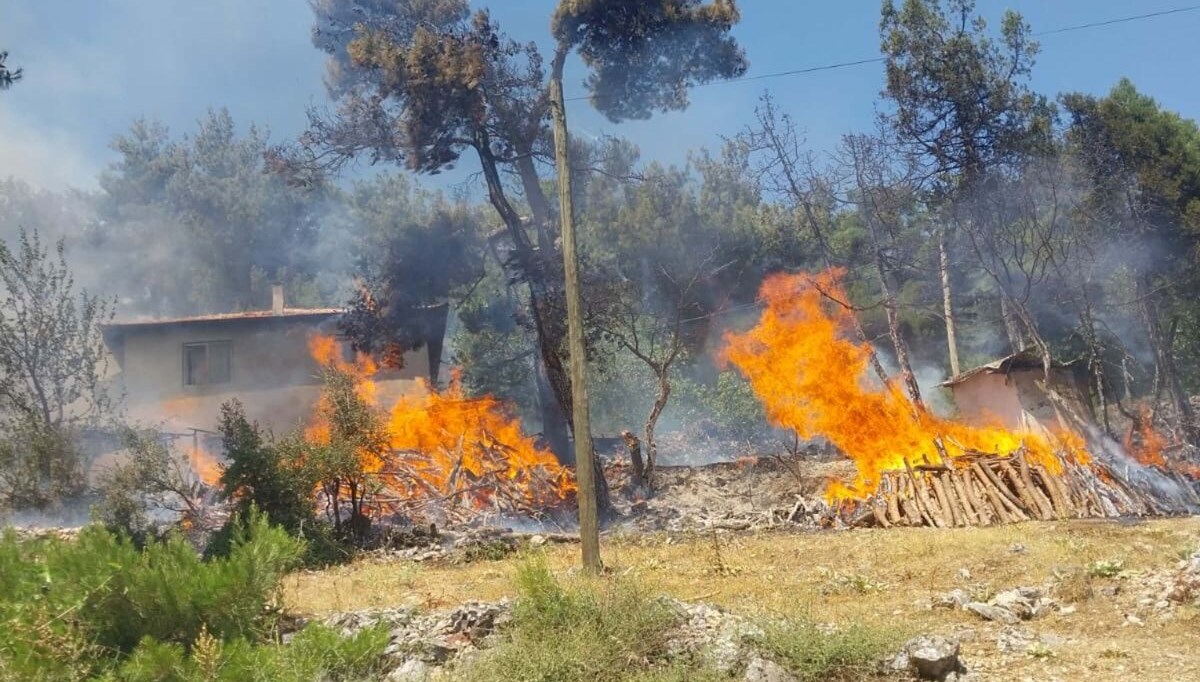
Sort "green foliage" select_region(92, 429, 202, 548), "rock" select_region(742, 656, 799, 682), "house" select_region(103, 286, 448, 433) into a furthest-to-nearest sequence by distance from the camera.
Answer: "house" select_region(103, 286, 448, 433) → "green foliage" select_region(92, 429, 202, 548) → "rock" select_region(742, 656, 799, 682)

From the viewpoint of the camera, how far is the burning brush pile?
50.5ft

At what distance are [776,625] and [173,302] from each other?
39.4m

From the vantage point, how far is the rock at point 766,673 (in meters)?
7.15

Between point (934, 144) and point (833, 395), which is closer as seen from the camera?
point (833, 395)

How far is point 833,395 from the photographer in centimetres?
2052

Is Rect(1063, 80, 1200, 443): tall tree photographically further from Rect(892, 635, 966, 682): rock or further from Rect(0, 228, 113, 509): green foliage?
Rect(0, 228, 113, 509): green foliage

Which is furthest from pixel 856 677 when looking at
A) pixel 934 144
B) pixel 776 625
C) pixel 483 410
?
pixel 934 144

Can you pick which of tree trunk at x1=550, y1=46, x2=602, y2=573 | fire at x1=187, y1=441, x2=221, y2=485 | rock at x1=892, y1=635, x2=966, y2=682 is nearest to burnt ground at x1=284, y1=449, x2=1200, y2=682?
rock at x1=892, y1=635, x2=966, y2=682

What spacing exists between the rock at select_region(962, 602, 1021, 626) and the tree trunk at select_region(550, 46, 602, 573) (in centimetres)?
427

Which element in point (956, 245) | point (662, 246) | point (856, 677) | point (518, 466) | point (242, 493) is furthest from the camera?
point (662, 246)

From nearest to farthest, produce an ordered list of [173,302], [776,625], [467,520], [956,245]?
[776,625] → [467,520] → [956,245] → [173,302]

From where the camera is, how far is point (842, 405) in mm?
20281

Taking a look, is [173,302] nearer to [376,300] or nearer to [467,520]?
[376,300]

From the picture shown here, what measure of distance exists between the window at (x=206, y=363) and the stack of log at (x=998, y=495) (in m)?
21.8
